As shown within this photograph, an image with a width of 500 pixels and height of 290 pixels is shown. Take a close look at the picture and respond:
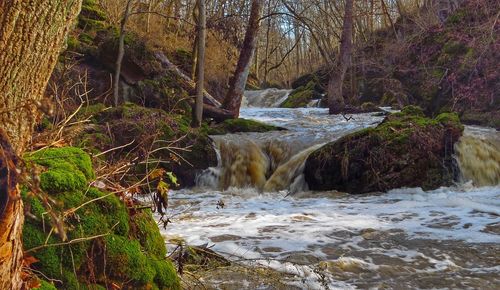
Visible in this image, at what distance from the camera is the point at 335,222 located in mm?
6633

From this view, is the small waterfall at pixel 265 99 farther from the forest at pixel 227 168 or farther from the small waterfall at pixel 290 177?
the small waterfall at pixel 290 177

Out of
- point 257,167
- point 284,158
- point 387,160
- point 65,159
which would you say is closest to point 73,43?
point 257,167

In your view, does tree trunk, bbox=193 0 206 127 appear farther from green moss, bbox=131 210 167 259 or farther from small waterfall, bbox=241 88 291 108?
small waterfall, bbox=241 88 291 108

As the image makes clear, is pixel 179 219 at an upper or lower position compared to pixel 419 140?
lower

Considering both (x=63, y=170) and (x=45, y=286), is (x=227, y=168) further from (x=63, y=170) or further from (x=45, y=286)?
(x=45, y=286)

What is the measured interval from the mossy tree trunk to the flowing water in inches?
86.7

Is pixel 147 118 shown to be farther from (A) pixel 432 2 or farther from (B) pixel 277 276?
(A) pixel 432 2

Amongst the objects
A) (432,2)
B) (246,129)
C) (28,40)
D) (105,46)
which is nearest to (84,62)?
(105,46)

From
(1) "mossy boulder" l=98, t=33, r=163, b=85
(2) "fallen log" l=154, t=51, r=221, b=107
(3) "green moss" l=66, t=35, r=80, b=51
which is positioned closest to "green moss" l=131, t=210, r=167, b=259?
(2) "fallen log" l=154, t=51, r=221, b=107

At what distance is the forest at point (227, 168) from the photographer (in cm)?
203

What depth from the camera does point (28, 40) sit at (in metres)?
1.86

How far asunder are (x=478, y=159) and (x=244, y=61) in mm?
6742

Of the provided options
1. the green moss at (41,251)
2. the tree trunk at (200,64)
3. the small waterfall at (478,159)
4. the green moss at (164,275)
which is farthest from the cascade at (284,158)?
the green moss at (41,251)

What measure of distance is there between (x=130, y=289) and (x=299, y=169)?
765 centimetres
